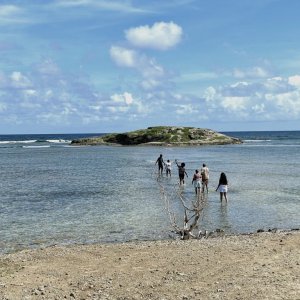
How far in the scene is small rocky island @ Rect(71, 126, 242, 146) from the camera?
13750cm

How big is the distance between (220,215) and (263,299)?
14.3m

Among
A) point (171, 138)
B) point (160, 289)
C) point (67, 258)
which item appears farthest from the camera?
point (171, 138)

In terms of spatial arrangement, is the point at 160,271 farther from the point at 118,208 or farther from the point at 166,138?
the point at 166,138

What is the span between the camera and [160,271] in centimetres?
1495

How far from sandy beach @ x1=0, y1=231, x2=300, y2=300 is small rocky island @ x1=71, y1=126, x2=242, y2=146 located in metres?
116

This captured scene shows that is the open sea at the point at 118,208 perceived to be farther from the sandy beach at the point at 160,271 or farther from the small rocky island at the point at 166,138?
the small rocky island at the point at 166,138

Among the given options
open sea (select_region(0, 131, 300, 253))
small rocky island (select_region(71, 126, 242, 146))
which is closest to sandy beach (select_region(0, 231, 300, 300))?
open sea (select_region(0, 131, 300, 253))

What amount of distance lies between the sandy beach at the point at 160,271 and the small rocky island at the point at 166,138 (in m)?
116

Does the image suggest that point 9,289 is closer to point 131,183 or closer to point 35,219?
point 35,219

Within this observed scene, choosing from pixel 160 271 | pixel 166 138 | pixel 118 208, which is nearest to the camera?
pixel 160 271

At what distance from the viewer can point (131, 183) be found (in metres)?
43.5

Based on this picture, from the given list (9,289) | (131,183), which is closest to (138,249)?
(9,289)

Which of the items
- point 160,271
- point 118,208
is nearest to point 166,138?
point 118,208

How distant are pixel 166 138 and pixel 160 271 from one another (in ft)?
407
